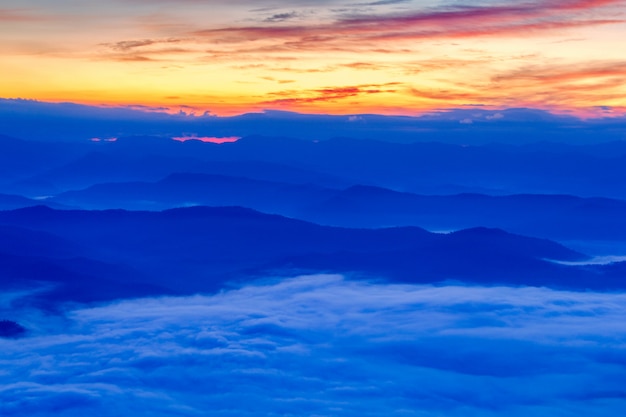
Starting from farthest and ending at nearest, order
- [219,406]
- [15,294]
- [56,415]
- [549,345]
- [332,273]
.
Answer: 1. [332,273]
2. [15,294]
3. [549,345]
4. [219,406]
5. [56,415]

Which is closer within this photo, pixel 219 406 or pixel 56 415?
pixel 56 415

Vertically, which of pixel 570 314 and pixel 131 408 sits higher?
pixel 570 314

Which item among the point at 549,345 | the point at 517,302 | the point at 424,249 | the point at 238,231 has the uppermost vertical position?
the point at 238,231

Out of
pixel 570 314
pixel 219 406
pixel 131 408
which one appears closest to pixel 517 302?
pixel 570 314

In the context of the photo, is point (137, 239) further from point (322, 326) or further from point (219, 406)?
point (219, 406)

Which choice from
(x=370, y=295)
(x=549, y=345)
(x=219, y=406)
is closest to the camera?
(x=219, y=406)

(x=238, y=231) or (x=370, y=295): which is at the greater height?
(x=238, y=231)

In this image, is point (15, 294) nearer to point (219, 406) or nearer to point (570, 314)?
point (219, 406)

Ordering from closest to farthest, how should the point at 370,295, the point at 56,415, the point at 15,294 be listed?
the point at 56,415 < the point at 15,294 < the point at 370,295

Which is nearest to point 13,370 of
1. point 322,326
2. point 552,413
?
point 322,326
